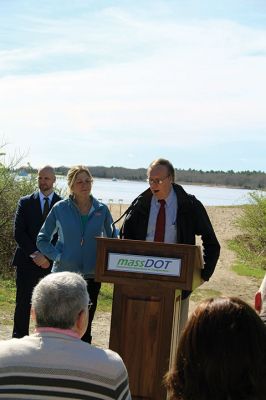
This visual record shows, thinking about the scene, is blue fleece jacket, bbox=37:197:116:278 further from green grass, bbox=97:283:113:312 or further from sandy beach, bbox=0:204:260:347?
green grass, bbox=97:283:113:312

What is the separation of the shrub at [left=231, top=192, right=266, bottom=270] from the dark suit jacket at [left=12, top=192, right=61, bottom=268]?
14.6 metres

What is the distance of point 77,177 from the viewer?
5.80 meters

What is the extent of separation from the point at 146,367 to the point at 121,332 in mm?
292

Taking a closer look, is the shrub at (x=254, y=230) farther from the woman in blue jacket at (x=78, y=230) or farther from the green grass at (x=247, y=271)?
the woman in blue jacket at (x=78, y=230)

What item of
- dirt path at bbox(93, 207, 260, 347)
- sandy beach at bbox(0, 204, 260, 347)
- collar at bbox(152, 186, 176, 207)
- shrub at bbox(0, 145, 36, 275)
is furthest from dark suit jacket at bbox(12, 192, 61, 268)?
shrub at bbox(0, 145, 36, 275)

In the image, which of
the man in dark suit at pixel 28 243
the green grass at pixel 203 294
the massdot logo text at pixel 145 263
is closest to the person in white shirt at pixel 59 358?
the massdot logo text at pixel 145 263

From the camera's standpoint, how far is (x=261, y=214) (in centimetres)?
2250

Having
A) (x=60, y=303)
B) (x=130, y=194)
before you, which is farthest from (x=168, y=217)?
(x=130, y=194)

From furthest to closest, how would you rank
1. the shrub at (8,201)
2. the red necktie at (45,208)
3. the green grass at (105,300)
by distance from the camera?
the shrub at (8,201), the green grass at (105,300), the red necktie at (45,208)

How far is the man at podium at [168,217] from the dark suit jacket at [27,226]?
1977mm

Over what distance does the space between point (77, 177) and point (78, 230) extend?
465mm

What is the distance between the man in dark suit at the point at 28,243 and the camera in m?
7.02

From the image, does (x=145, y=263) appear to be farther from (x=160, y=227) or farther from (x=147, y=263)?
(x=160, y=227)

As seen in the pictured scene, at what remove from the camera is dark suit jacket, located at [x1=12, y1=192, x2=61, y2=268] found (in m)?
7.07
